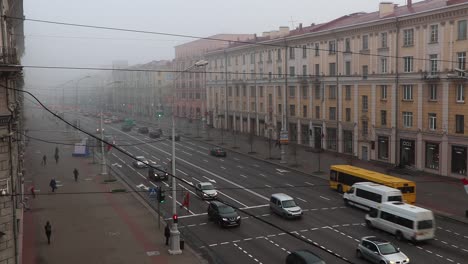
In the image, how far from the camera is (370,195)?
29.8 meters

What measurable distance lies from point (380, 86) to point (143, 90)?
79660mm

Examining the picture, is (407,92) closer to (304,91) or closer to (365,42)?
(365,42)

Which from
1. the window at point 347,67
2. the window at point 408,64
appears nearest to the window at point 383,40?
the window at point 408,64

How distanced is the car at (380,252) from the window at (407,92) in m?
26.4

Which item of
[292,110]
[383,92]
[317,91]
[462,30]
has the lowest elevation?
[292,110]

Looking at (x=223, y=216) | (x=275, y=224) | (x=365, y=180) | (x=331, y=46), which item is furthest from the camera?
(x=331, y=46)

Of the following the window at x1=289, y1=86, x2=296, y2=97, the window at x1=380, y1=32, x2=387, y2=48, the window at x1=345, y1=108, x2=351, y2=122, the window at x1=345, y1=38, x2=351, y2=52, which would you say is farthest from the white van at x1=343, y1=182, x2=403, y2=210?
the window at x1=289, y1=86, x2=296, y2=97

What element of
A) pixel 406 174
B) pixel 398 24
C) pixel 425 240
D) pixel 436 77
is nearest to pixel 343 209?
pixel 425 240

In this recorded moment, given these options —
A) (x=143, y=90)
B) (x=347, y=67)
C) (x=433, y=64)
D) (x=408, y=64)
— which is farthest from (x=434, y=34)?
(x=143, y=90)

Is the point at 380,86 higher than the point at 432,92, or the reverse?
the point at 380,86

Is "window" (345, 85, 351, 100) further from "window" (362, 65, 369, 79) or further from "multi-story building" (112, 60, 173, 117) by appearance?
"multi-story building" (112, 60, 173, 117)

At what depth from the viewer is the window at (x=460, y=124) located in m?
39.3

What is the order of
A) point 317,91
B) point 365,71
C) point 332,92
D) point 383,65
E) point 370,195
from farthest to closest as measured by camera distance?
point 317,91 → point 332,92 → point 365,71 → point 383,65 → point 370,195

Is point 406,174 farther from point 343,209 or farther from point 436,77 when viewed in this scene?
point 343,209
